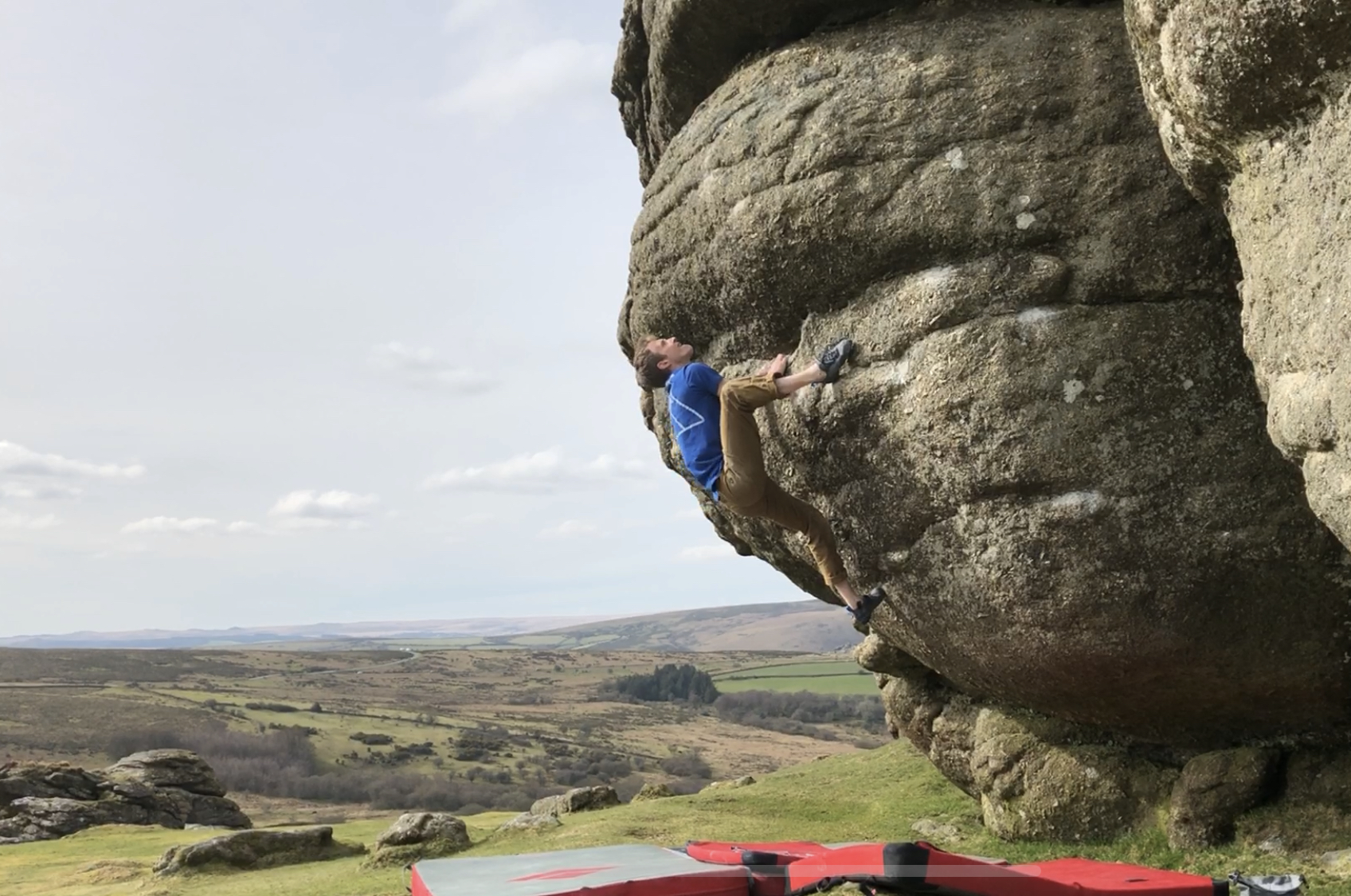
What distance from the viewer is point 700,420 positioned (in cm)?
1069

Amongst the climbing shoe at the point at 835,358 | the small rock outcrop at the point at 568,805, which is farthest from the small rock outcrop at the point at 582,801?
the climbing shoe at the point at 835,358

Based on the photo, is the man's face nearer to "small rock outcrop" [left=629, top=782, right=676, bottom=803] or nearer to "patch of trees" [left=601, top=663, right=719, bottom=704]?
"small rock outcrop" [left=629, top=782, right=676, bottom=803]

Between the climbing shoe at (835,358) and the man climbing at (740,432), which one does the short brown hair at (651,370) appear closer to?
the man climbing at (740,432)

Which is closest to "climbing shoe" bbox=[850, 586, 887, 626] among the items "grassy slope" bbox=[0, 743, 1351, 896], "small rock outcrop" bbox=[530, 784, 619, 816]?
"grassy slope" bbox=[0, 743, 1351, 896]

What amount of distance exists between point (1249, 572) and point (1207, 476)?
1013 millimetres

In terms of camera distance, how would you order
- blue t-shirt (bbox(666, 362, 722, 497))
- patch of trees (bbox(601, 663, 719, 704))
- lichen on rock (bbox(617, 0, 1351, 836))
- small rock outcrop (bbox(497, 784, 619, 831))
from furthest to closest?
1. patch of trees (bbox(601, 663, 719, 704))
2. small rock outcrop (bbox(497, 784, 619, 831))
3. blue t-shirt (bbox(666, 362, 722, 497))
4. lichen on rock (bbox(617, 0, 1351, 836))

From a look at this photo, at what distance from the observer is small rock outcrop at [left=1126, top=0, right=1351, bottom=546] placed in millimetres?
6699

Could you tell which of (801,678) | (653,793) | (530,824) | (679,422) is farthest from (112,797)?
(801,678)

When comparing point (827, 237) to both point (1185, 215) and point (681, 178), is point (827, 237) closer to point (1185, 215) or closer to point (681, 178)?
point (681, 178)

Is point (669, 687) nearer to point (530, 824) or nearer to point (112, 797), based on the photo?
point (112, 797)

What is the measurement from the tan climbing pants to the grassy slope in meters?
4.21

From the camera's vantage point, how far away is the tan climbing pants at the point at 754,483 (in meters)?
10.2

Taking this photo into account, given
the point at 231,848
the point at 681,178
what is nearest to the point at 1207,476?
the point at 681,178

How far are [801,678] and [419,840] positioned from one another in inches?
5303
